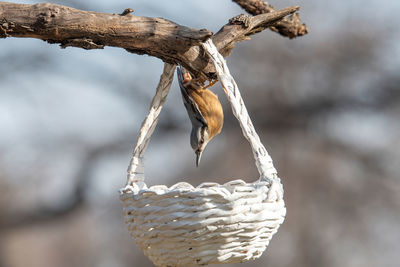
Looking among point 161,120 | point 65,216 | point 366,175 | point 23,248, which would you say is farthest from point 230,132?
point 23,248

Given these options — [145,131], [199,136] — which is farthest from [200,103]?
[145,131]

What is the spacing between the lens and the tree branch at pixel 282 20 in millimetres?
2012

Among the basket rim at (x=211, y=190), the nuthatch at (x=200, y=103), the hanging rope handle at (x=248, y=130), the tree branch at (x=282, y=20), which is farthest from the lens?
the tree branch at (x=282, y=20)

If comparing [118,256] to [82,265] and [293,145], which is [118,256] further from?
[293,145]

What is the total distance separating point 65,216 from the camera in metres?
4.24

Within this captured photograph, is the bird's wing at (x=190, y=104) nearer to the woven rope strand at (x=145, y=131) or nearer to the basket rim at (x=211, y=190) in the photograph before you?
the woven rope strand at (x=145, y=131)

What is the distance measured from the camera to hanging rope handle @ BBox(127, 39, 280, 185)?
4.00ft

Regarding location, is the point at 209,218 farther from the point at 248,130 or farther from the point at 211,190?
the point at 248,130

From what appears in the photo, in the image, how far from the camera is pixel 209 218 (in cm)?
111

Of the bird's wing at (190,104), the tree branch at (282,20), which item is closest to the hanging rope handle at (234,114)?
the bird's wing at (190,104)

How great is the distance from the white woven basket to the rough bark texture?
0.66 feet

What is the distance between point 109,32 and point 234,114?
348 mm

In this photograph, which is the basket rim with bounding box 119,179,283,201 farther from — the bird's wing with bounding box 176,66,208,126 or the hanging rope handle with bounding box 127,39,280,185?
the bird's wing with bounding box 176,66,208,126

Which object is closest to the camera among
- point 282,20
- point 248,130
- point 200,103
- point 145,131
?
point 248,130
